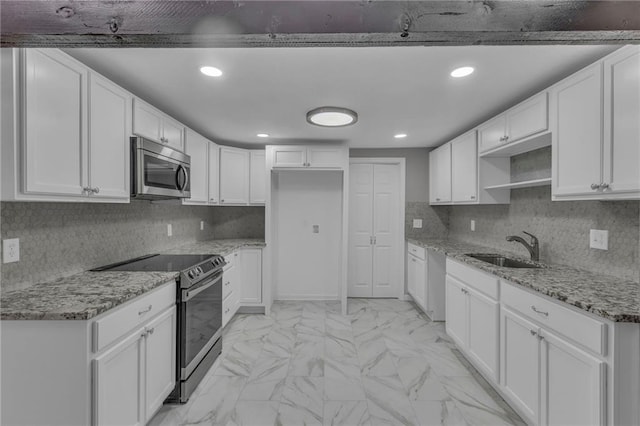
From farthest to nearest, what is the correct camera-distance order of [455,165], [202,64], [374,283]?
[374,283] → [455,165] → [202,64]

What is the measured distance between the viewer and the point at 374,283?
4.34 metres

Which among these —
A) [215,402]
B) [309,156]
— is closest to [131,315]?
[215,402]

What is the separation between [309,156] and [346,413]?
9.07ft

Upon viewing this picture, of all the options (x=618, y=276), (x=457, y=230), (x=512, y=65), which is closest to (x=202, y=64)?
(x=512, y=65)

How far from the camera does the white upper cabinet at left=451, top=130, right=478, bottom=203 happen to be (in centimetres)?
295

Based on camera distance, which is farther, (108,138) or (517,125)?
(517,125)

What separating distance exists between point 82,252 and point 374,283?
3.56m

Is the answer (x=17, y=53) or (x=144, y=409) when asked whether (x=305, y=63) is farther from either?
(x=144, y=409)

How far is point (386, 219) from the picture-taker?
431cm

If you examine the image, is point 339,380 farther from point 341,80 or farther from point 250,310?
point 341,80

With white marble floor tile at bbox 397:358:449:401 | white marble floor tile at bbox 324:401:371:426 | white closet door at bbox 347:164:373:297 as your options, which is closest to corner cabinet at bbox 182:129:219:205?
white closet door at bbox 347:164:373:297

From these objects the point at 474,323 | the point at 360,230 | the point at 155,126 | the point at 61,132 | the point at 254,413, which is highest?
the point at 155,126

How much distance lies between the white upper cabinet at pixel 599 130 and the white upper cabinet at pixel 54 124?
291 cm

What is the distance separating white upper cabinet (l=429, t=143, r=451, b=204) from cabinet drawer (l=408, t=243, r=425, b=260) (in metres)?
0.70
